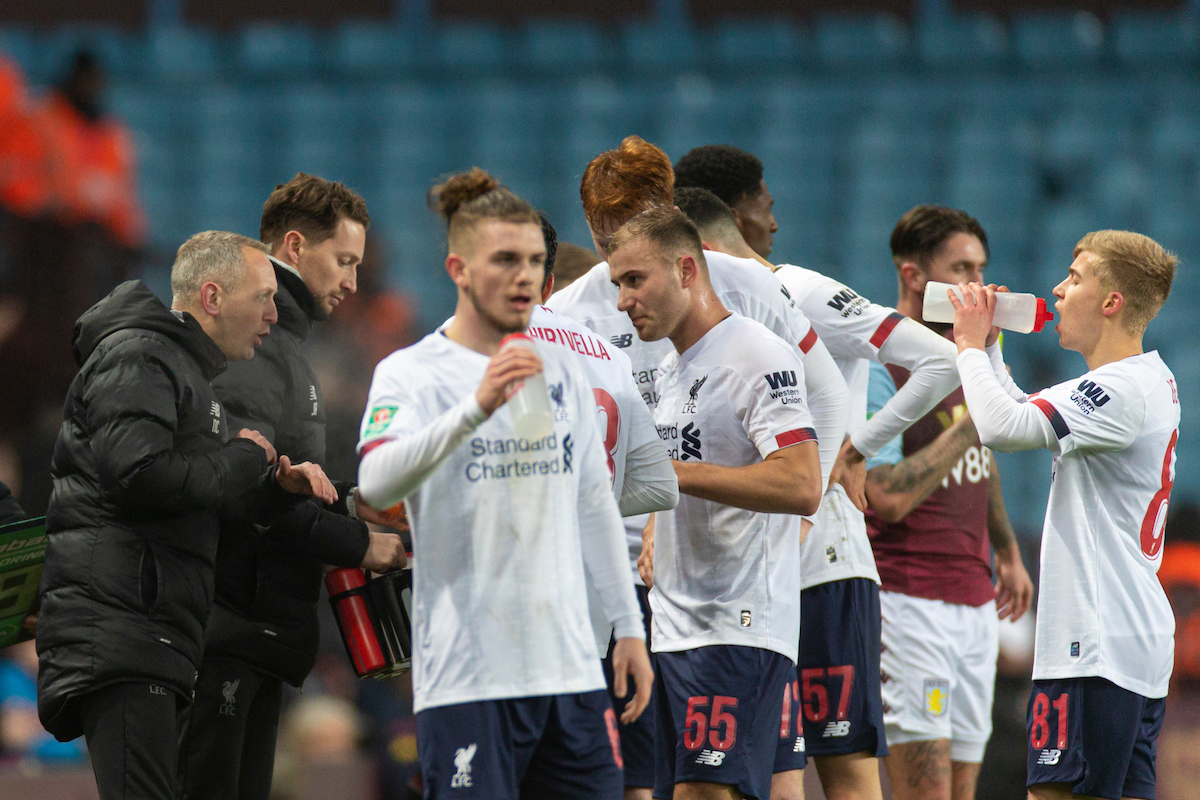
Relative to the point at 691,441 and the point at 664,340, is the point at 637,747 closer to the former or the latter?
the point at 691,441

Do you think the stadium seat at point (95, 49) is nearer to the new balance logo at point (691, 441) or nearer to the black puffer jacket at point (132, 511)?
the black puffer jacket at point (132, 511)

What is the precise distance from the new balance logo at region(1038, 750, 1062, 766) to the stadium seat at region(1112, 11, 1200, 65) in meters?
11.2

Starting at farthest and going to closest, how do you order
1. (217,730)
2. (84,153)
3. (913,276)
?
(84,153)
(913,276)
(217,730)

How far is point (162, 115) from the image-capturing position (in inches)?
Answer: 542

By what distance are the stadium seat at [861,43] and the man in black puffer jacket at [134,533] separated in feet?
35.9

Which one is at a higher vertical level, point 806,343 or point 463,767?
point 806,343

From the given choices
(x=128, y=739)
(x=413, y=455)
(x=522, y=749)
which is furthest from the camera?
(x=128, y=739)

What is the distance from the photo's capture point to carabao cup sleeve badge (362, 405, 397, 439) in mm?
3172

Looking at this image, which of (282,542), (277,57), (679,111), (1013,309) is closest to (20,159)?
(277,57)

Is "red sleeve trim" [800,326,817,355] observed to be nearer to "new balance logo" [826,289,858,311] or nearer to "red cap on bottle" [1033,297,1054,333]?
"new balance logo" [826,289,858,311]

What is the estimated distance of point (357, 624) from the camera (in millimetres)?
4402

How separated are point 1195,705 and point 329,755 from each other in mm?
4858

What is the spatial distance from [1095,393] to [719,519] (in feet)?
4.11

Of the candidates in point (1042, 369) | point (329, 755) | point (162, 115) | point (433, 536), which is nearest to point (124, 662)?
point (433, 536)
